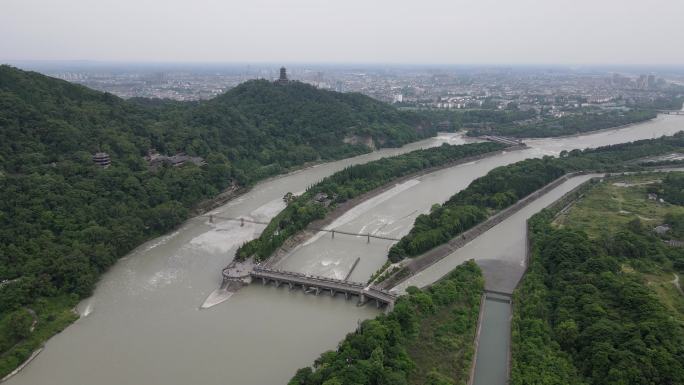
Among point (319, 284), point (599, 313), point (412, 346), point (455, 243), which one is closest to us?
point (412, 346)

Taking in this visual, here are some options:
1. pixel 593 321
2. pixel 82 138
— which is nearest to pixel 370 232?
pixel 593 321

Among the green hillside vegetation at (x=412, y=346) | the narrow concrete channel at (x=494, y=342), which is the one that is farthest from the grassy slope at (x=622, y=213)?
the green hillside vegetation at (x=412, y=346)

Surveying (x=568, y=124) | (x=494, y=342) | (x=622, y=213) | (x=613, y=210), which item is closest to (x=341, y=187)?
(x=613, y=210)

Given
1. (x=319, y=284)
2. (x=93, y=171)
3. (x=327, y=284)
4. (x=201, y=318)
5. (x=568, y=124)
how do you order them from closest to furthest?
1. (x=201, y=318)
2. (x=327, y=284)
3. (x=319, y=284)
4. (x=93, y=171)
5. (x=568, y=124)

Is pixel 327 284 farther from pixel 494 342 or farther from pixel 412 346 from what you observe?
pixel 494 342

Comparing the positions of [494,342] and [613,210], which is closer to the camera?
[494,342]

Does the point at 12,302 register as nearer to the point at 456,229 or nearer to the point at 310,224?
the point at 310,224
